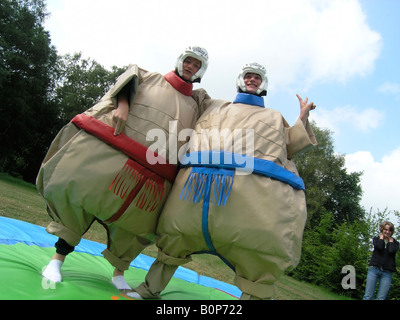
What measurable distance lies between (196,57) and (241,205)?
1127 mm

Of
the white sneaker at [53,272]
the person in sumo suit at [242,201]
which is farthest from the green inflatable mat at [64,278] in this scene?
the person in sumo suit at [242,201]

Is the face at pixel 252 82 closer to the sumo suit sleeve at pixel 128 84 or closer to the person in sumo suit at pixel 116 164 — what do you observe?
the person in sumo suit at pixel 116 164

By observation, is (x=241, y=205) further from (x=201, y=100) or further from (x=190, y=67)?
(x=190, y=67)

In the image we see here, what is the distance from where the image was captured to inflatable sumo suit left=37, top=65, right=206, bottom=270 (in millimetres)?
1981

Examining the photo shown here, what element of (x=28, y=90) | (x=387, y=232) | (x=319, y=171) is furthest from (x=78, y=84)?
(x=387, y=232)

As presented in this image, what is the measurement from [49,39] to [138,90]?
16.7m

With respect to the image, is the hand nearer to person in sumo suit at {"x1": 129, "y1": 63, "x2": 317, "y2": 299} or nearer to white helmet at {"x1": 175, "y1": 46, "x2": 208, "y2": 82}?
person in sumo suit at {"x1": 129, "y1": 63, "x2": 317, "y2": 299}

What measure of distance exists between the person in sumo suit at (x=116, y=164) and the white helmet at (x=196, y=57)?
0.81 ft

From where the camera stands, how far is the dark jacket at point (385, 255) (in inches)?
188

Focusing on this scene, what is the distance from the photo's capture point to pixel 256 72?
243cm

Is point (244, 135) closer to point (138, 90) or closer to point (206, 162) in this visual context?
point (206, 162)

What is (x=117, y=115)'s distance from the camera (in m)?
2.02

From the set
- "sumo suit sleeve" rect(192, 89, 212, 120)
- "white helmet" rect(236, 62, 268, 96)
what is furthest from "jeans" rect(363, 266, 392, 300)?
"sumo suit sleeve" rect(192, 89, 212, 120)
